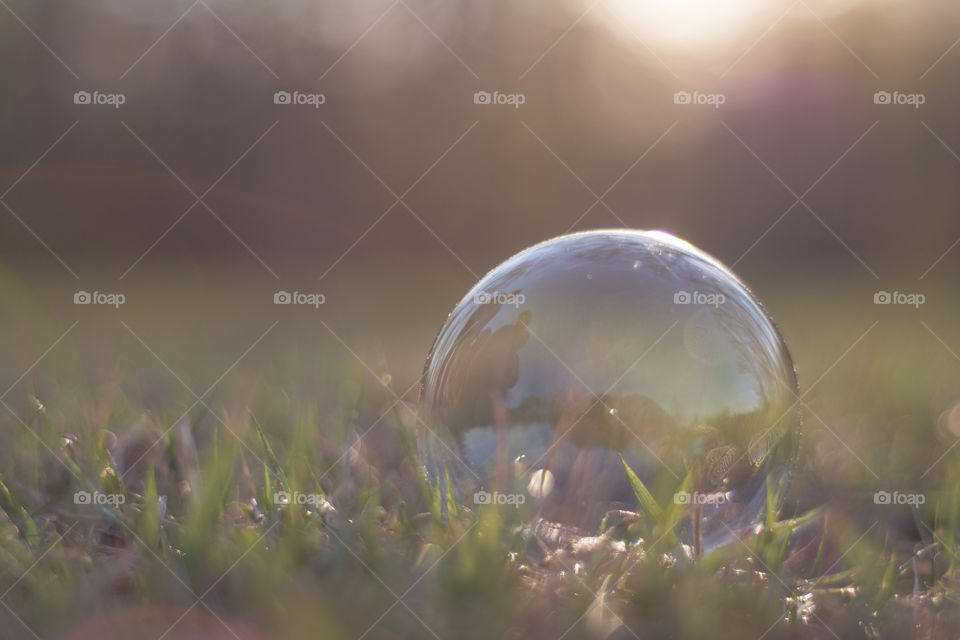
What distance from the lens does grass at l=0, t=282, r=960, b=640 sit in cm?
221

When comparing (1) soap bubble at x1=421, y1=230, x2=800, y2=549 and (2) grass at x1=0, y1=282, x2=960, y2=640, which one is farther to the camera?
(1) soap bubble at x1=421, y1=230, x2=800, y2=549

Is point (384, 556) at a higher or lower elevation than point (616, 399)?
lower

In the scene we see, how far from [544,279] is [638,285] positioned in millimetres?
281

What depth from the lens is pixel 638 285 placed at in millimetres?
2604

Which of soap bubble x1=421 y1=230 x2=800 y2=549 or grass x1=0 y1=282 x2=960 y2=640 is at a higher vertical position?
soap bubble x1=421 y1=230 x2=800 y2=549

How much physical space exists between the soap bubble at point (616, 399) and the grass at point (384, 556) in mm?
85

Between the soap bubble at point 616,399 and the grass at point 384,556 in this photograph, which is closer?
the grass at point 384,556

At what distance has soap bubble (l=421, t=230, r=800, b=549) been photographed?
2479 millimetres

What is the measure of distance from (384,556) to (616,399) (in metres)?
0.77

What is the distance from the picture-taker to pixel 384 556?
8.01 ft

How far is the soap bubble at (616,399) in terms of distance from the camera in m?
2.48

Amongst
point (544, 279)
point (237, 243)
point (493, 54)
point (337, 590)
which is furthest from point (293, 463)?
point (493, 54)

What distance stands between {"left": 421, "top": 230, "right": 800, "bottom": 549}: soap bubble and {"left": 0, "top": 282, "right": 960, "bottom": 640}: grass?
0.28 feet

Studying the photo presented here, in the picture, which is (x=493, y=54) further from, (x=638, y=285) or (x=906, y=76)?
(x=638, y=285)
